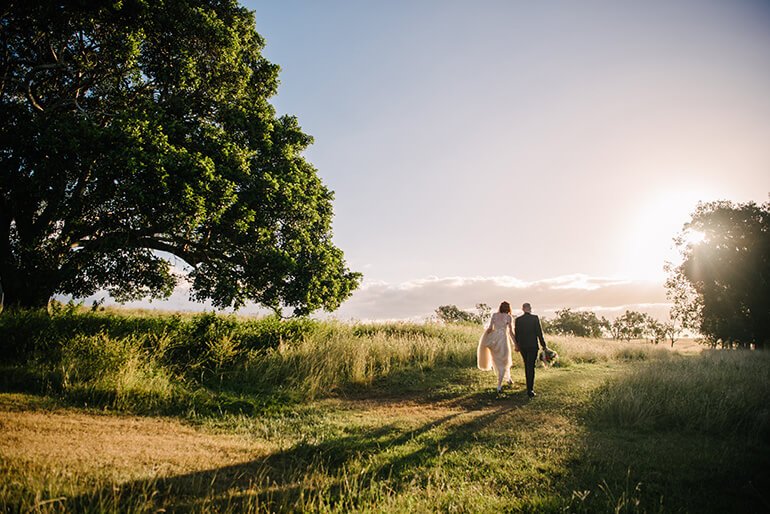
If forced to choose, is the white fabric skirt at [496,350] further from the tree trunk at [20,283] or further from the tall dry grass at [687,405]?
the tree trunk at [20,283]

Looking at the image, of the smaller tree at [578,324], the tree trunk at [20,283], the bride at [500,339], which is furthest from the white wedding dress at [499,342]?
the smaller tree at [578,324]

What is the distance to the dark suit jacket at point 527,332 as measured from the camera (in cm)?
1103

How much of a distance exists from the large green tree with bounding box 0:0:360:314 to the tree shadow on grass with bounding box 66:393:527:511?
7698mm

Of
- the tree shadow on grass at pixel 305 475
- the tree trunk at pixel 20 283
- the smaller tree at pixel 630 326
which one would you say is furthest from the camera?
the smaller tree at pixel 630 326

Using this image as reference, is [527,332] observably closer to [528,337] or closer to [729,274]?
[528,337]

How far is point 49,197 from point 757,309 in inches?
1712

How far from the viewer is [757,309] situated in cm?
2877

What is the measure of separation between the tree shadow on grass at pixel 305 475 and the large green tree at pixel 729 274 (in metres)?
33.6

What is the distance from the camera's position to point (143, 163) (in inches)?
436

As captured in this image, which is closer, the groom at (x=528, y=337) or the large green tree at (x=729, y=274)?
the groom at (x=528, y=337)

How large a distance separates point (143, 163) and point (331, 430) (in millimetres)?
9418

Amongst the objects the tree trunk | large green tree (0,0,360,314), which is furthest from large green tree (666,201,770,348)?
the tree trunk

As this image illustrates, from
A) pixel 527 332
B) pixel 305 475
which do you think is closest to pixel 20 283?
pixel 305 475

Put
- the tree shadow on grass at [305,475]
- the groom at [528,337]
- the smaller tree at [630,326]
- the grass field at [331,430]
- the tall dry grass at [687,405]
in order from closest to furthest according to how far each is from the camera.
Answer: the tree shadow on grass at [305,475] → the grass field at [331,430] → the tall dry grass at [687,405] → the groom at [528,337] → the smaller tree at [630,326]
